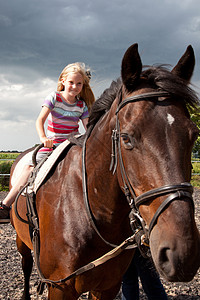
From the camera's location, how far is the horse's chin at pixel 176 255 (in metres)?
1.34

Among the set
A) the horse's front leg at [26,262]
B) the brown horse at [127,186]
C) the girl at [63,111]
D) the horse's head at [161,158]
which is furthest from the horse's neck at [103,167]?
the horse's front leg at [26,262]

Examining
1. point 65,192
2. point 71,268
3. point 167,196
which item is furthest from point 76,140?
point 167,196

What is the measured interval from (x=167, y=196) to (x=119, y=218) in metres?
0.69

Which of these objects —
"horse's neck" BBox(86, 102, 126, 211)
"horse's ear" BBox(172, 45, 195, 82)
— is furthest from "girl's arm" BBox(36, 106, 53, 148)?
"horse's ear" BBox(172, 45, 195, 82)

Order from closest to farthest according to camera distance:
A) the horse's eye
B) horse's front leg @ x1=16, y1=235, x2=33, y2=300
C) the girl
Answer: the horse's eye, the girl, horse's front leg @ x1=16, y1=235, x2=33, y2=300

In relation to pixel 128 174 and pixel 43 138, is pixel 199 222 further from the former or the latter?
pixel 128 174

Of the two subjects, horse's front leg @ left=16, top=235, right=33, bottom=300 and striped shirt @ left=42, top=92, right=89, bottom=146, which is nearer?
striped shirt @ left=42, top=92, right=89, bottom=146

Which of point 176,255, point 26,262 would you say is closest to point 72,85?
point 176,255

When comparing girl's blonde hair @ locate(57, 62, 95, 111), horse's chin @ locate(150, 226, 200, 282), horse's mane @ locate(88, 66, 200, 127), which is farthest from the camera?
girl's blonde hair @ locate(57, 62, 95, 111)

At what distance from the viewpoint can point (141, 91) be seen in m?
1.77

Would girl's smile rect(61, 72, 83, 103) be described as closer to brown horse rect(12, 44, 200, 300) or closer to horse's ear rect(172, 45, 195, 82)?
brown horse rect(12, 44, 200, 300)

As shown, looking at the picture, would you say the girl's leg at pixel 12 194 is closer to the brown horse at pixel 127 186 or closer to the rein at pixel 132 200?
the brown horse at pixel 127 186

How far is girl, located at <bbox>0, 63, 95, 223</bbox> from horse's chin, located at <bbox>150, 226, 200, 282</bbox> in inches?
76.9

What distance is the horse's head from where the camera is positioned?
4.49ft
